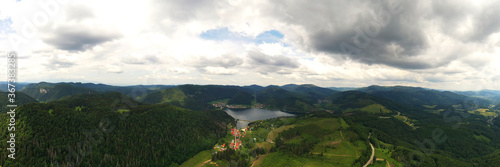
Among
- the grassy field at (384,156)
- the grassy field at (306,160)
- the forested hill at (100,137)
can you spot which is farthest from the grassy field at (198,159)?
the grassy field at (384,156)

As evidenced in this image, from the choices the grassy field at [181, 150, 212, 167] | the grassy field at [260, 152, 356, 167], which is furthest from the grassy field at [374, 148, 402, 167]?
the grassy field at [181, 150, 212, 167]

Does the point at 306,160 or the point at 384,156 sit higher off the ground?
the point at 384,156

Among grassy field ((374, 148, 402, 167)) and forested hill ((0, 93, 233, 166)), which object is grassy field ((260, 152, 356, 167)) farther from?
forested hill ((0, 93, 233, 166))

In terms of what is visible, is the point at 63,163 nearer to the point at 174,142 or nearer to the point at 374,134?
the point at 174,142

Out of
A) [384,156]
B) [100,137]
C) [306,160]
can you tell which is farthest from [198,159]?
[384,156]

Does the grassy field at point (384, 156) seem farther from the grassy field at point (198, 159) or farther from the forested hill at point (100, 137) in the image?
the forested hill at point (100, 137)

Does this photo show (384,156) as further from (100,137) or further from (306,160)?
(100,137)
